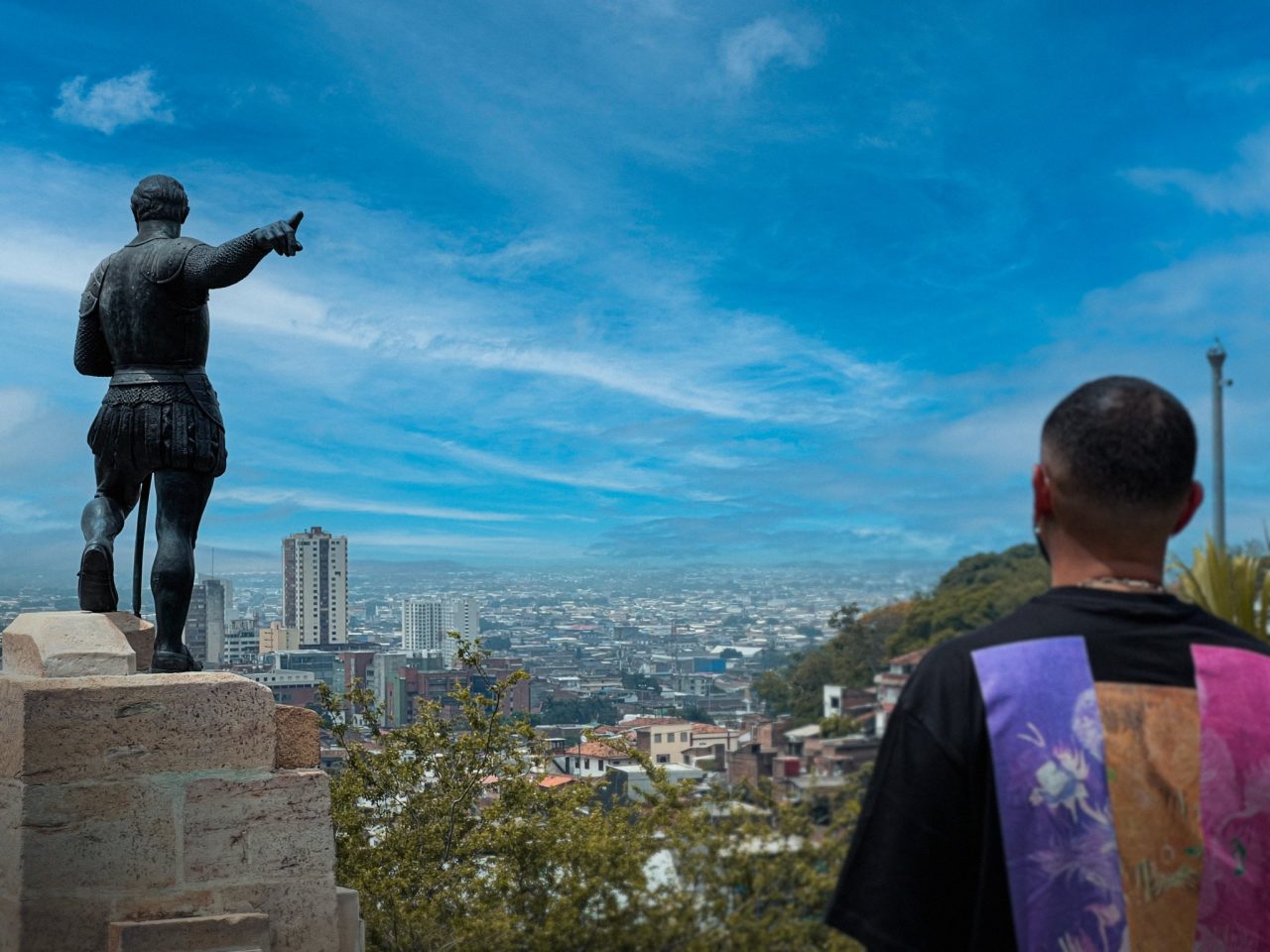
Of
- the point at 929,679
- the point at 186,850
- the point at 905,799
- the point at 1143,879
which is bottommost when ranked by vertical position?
the point at 186,850

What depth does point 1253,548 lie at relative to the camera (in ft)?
23.1

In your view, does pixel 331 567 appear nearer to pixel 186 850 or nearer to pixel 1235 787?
pixel 186 850

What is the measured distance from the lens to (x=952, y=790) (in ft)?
5.52

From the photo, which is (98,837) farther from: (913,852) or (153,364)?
(913,852)

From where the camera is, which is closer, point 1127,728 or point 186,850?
point 1127,728

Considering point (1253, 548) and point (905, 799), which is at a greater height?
point (1253, 548)

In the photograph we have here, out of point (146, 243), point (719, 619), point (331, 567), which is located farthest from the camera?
point (331, 567)

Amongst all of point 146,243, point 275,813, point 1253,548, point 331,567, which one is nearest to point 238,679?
point 275,813

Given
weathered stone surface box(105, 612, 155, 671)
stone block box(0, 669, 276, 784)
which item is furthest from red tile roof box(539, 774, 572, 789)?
stone block box(0, 669, 276, 784)

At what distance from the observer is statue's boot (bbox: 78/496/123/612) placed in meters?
4.43

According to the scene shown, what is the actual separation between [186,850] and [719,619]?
10.2 feet

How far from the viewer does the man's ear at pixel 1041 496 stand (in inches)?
70.7

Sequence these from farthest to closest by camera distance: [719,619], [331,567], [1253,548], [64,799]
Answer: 1. [331,567]
2. [1253,548]
3. [719,619]
4. [64,799]

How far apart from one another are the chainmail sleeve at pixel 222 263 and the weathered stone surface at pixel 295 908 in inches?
76.7
